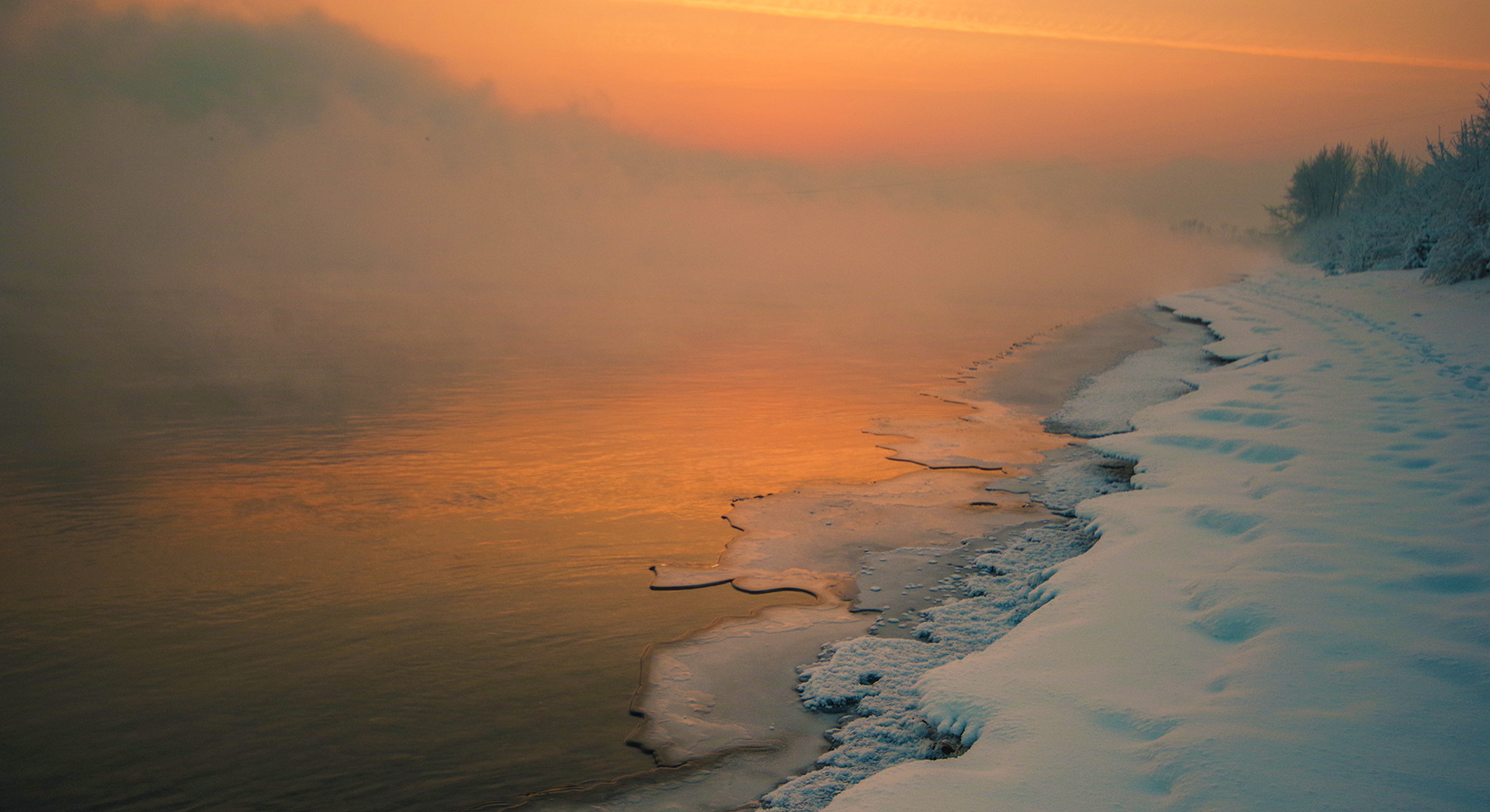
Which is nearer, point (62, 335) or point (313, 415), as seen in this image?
point (313, 415)

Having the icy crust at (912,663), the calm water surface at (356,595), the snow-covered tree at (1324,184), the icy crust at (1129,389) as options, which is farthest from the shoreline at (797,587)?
the snow-covered tree at (1324,184)

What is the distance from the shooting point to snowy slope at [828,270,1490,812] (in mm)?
3039

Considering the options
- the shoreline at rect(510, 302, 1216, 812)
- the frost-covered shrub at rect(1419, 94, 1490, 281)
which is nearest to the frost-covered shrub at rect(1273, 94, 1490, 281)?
the frost-covered shrub at rect(1419, 94, 1490, 281)

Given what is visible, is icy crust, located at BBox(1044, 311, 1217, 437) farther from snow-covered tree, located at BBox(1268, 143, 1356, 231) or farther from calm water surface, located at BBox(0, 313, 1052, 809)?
snow-covered tree, located at BBox(1268, 143, 1356, 231)

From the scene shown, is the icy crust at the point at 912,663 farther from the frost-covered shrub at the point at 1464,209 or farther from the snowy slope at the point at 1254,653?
the frost-covered shrub at the point at 1464,209

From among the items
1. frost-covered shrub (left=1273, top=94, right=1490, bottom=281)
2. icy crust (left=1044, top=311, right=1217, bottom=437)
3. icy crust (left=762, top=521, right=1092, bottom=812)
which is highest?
frost-covered shrub (left=1273, top=94, right=1490, bottom=281)

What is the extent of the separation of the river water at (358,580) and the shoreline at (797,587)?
0.73 feet

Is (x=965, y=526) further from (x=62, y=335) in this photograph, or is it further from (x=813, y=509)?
(x=62, y=335)

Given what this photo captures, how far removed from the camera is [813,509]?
8.02m

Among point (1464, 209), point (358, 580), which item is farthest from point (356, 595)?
point (1464, 209)

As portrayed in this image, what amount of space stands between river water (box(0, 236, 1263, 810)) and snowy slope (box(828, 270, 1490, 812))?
1.89m

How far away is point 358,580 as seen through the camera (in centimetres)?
Answer: 635

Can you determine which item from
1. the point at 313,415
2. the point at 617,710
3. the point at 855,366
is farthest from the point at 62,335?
the point at 617,710

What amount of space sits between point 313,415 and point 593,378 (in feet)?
18.6
